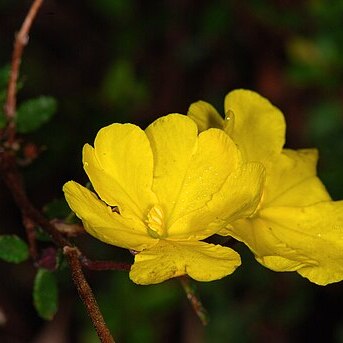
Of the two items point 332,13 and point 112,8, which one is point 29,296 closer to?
point 112,8

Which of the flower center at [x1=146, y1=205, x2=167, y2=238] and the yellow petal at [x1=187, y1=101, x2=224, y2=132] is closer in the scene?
the flower center at [x1=146, y1=205, x2=167, y2=238]

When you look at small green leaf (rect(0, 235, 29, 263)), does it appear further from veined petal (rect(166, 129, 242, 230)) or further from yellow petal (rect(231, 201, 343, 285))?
yellow petal (rect(231, 201, 343, 285))

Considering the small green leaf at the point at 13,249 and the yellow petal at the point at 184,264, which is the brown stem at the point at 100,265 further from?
the small green leaf at the point at 13,249

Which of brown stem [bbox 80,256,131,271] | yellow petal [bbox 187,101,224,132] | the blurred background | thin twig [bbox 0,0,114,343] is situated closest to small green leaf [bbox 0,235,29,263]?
thin twig [bbox 0,0,114,343]

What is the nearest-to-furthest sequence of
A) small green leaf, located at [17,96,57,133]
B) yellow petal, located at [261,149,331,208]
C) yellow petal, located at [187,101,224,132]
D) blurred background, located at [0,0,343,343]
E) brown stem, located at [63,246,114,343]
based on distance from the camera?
brown stem, located at [63,246,114,343] → yellow petal, located at [187,101,224,132] → yellow petal, located at [261,149,331,208] → small green leaf, located at [17,96,57,133] → blurred background, located at [0,0,343,343]

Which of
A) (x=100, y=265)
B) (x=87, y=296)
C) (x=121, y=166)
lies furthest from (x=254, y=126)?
(x=87, y=296)

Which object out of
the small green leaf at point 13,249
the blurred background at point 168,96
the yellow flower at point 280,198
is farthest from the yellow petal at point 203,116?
the blurred background at point 168,96

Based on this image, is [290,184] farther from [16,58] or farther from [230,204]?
[16,58]
